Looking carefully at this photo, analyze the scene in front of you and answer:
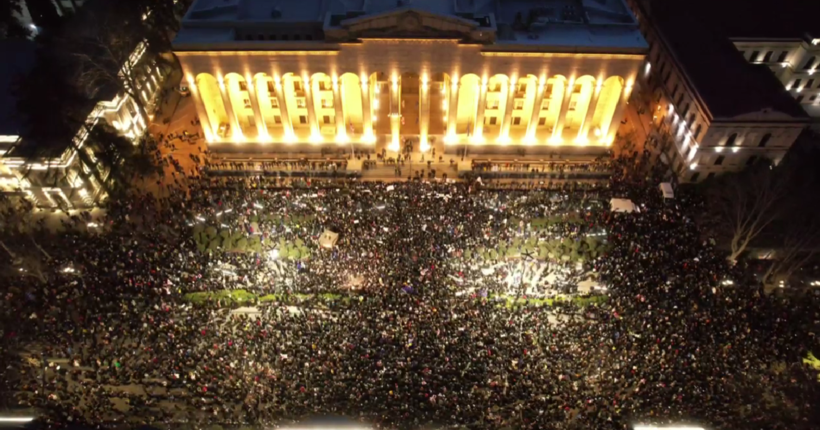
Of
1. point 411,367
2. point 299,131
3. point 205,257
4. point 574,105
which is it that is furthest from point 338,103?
point 411,367

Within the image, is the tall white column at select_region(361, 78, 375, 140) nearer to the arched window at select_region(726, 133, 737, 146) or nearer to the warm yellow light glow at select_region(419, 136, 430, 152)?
the warm yellow light glow at select_region(419, 136, 430, 152)

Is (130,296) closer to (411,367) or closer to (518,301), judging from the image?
(411,367)

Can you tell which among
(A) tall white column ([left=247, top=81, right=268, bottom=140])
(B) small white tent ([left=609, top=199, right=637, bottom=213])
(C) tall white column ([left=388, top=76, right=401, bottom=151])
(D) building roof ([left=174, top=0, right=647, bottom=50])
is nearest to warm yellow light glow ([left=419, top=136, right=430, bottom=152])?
(C) tall white column ([left=388, top=76, right=401, bottom=151])

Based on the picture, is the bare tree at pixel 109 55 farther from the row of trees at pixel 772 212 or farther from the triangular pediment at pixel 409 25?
the row of trees at pixel 772 212

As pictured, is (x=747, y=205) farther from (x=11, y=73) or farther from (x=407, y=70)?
(x=11, y=73)

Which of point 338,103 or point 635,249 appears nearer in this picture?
point 635,249


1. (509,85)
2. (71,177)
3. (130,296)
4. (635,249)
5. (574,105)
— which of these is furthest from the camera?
(574,105)

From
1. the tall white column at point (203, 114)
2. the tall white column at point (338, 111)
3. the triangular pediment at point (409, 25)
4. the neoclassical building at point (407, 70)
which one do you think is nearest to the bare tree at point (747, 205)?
the neoclassical building at point (407, 70)

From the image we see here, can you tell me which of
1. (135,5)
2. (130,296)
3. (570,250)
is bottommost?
(570,250)
